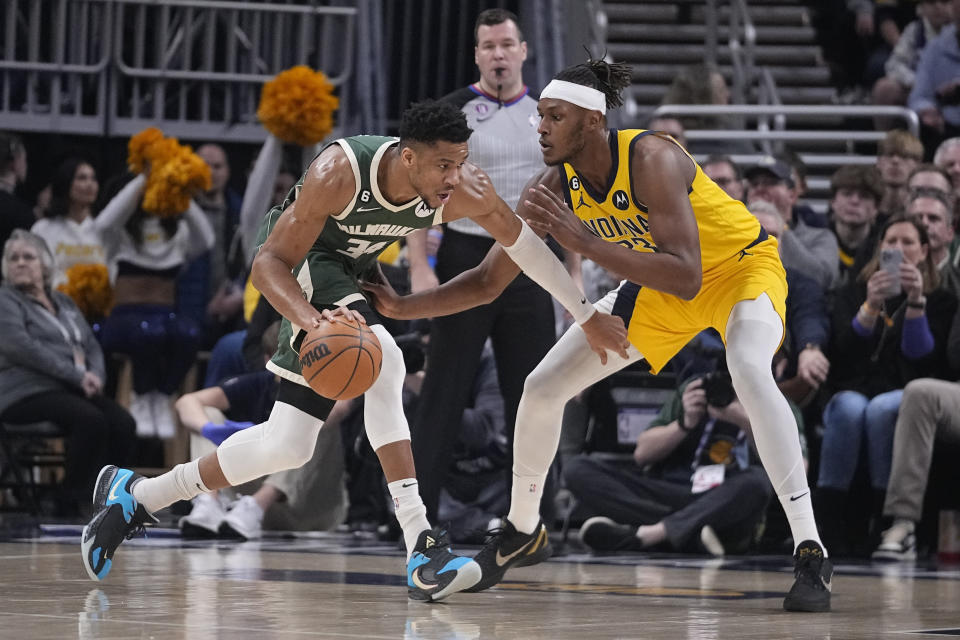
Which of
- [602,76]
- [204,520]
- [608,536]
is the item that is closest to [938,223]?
[608,536]

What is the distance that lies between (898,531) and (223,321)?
465 cm

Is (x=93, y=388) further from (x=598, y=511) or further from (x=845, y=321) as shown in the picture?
(x=845, y=321)

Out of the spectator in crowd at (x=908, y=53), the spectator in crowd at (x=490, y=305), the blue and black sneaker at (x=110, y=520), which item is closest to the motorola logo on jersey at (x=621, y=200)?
the spectator in crowd at (x=490, y=305)

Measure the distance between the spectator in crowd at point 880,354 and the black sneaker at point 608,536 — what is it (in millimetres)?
889

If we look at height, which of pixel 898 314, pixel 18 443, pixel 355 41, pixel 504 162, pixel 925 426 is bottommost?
pixel 18 443

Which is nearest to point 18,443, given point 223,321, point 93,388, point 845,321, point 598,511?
point 93,388

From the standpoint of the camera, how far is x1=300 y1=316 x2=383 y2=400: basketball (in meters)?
4.30

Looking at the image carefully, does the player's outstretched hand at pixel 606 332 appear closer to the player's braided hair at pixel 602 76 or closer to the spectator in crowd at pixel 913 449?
the player's braided hair at pixel 602 76

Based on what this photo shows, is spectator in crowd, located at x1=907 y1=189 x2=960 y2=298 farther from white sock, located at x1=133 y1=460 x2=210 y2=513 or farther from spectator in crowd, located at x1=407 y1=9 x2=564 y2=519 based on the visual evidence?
white sock, located at x1=133 y1=460 x2=210 y2=513

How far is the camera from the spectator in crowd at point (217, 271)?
9695 millimetres

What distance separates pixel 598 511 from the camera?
7.53 m

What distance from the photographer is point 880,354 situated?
7.35 metres

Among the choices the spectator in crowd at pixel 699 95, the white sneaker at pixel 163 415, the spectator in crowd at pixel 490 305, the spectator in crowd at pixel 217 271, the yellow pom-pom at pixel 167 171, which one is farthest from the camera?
the spectator in crowd at pixel 699 95

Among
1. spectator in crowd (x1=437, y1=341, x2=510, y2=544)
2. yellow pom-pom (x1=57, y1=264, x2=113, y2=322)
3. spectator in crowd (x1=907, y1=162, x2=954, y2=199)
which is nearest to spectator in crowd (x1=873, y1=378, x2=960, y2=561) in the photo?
spectator in crowd (x1=907, y1=162, x2=954, y2=199)
